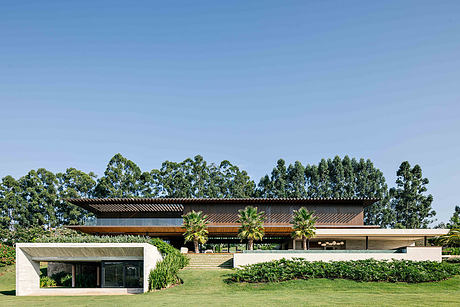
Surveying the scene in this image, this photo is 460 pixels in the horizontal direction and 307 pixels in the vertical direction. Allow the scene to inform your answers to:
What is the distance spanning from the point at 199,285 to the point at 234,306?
8.02 meters

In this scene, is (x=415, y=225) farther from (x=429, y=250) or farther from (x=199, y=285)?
(x=199, y=285)

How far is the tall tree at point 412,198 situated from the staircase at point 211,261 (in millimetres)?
37486

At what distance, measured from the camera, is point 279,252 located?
3206 centimetres

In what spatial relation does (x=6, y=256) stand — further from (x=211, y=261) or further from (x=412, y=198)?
(x=412, y=198)

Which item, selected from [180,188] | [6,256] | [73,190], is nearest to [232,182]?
[180,188]

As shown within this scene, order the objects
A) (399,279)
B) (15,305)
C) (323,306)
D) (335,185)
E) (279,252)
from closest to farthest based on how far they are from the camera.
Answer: (323,306) → (15,305) → (399,279) → (279,252) → (335,185)

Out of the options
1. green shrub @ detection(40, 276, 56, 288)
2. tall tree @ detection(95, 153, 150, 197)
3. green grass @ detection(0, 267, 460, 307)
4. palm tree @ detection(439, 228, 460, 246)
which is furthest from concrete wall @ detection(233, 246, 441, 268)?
tall tree @ detection(95, 153, 150, 197)

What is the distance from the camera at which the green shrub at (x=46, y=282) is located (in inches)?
1156

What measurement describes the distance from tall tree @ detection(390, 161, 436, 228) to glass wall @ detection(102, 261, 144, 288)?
47.0 meters

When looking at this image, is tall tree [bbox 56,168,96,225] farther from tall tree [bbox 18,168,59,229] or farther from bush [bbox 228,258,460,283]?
bush [bbox 228,258,460,283]

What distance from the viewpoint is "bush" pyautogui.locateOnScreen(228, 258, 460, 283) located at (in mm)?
26531

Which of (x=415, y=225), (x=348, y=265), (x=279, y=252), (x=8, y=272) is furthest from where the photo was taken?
(x=415, y=225)

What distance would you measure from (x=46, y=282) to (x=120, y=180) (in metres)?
43.7

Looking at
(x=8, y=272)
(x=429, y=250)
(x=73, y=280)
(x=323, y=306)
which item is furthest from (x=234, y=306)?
(x=8, y=272)
